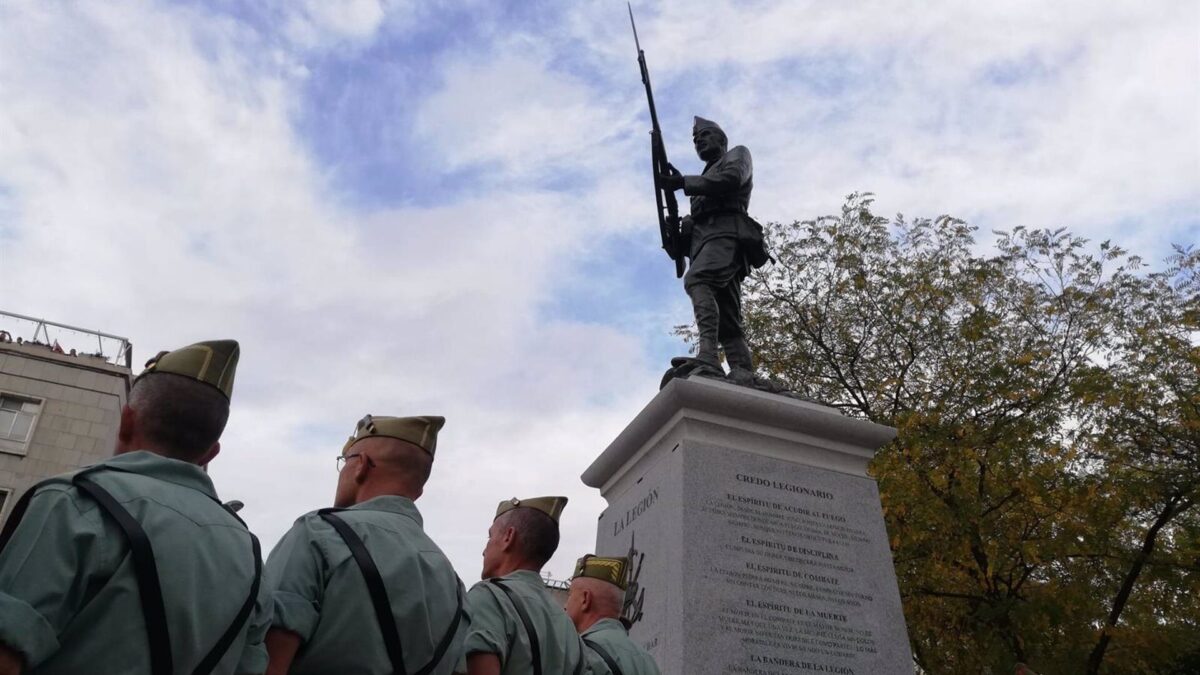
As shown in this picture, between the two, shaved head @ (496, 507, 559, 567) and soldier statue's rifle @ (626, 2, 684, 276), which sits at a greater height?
soldier statue's rifle @ (626, 2, 684, 276)

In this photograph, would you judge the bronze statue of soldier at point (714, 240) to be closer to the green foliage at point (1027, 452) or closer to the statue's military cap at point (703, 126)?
the statue's military cap at point (703, 126)

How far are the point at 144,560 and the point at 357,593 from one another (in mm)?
686

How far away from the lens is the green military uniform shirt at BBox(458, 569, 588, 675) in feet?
9.96

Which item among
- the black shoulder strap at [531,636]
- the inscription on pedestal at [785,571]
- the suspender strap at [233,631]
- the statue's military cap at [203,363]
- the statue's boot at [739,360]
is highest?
A: the statue's boot at [739,360]

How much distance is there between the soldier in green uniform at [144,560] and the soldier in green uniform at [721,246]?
522 centimetres

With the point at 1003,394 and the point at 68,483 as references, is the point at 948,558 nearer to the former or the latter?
the point at 1003,394

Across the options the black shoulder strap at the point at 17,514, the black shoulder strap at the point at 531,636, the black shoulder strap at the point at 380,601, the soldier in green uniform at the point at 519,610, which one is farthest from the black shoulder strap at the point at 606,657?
the black shoulder strap at the point at 17,514

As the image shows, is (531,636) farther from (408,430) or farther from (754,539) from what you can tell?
(754,539)

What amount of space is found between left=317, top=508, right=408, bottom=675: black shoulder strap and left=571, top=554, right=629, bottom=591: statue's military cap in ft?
5.31

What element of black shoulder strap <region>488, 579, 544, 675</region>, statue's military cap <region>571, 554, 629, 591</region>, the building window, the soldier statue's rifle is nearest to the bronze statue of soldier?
the soldier statue's rifle

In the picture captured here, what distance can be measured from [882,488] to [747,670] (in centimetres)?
904

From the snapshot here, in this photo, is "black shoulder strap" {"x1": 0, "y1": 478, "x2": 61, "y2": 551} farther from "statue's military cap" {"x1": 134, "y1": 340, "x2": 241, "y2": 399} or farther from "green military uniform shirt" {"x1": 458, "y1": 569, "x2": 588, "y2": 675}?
"green military uniform shirt" {"x1": 458, "y1": 569, "x2": 588, "y2": 675}

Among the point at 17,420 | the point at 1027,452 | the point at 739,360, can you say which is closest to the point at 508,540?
the point at 739,360

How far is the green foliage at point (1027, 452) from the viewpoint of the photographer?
1305cm
